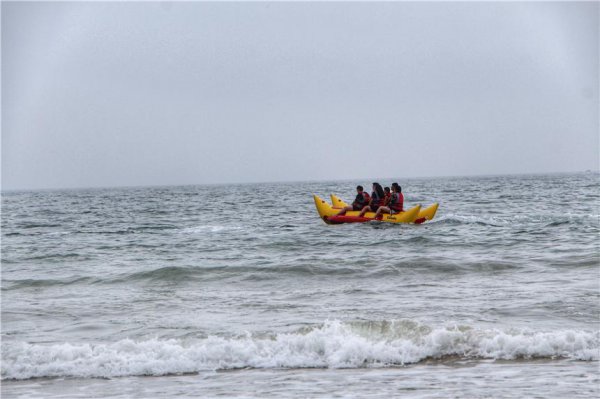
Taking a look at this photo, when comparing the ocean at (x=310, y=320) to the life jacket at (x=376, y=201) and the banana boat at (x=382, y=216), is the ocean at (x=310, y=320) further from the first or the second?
the life jacket at (x=376, y=201)

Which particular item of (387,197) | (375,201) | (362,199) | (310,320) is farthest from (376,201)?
(310,320)

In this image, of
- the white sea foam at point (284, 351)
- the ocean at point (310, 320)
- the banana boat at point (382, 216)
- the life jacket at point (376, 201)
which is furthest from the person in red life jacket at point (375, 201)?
the white sea foam at point (284, 351)

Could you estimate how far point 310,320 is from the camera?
311 inches

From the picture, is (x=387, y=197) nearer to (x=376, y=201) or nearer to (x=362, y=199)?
(x=376, y=201)

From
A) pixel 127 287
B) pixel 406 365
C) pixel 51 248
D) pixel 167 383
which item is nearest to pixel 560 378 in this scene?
pixel 406 365

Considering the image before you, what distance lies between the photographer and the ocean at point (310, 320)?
5754mm

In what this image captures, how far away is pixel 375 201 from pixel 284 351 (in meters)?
12.7

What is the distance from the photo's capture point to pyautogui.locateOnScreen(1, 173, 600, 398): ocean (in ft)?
18.9

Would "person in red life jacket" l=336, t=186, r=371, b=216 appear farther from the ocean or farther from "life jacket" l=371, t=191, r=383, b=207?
the ocean

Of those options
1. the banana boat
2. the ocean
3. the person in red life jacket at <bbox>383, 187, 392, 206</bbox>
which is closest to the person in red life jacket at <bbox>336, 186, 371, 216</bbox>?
the banana boat

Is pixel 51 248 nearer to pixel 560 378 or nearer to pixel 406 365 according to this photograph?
pixel 406 365

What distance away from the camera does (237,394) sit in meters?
5.36

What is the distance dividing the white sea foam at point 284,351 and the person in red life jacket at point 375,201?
39.1ft

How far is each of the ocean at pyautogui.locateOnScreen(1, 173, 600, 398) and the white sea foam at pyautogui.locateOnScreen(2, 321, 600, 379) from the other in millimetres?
17
